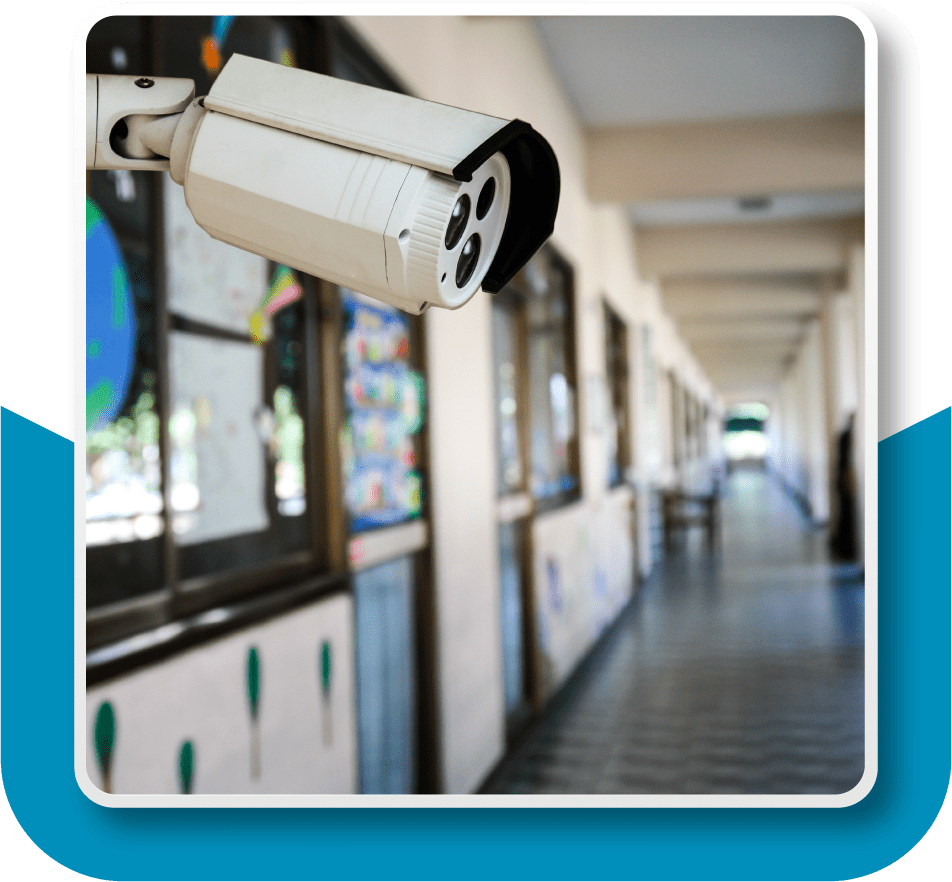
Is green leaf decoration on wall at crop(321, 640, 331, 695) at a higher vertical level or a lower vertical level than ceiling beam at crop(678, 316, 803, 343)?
lower

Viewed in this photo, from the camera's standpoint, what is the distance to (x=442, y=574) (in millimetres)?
2828

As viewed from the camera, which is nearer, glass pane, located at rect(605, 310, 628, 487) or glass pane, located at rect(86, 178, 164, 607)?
glass pane, located at rect(86, 178, 164, 607)

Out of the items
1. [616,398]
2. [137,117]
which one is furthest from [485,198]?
[616,398]

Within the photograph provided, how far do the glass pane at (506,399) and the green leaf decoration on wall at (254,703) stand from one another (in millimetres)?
1931

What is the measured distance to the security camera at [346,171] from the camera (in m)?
0.79

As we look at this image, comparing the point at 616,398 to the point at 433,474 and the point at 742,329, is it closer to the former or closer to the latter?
the point at 433,474

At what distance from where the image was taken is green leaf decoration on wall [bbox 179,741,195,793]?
1.51 metres

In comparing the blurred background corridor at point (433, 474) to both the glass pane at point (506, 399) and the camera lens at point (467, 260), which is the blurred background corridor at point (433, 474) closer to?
the glass pane at point (506, 399)

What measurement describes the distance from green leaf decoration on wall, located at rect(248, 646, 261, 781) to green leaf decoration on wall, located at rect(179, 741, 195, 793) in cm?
18

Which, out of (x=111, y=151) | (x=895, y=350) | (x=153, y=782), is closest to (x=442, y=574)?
(x=153, y=782)

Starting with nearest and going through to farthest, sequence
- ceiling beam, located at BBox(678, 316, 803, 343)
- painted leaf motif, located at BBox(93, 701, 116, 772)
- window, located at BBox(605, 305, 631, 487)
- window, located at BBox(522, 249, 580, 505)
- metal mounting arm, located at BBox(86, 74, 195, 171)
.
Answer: metal mounting arm, located at BBox(86, 74, 195, 171), painted leaf motif, located at BBox(93, 701, 116, 772), window, located at BBox(522, 249, 580, 505), window, located at BBox(605, 305, 631, 487), ceiling beam, located at BBox(678, 316, 803, 343)

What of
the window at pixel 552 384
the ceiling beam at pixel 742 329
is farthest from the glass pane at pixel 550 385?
the ceiling beam at pixel 742 329

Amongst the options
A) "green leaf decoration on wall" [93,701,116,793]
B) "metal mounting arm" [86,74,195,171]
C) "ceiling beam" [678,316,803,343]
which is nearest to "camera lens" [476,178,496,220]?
"metal mounting arm" [86,74,195,171]

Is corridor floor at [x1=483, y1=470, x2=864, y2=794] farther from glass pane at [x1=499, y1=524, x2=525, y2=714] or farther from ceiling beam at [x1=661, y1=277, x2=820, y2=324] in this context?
ceiling beam at [x1=661, y1=277, x2=820, y2=324]
